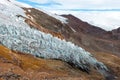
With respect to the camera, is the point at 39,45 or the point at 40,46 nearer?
the point at 40,46

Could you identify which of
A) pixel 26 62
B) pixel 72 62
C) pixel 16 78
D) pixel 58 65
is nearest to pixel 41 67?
pixel 26 62

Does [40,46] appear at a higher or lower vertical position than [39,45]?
lower

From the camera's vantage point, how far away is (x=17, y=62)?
11519cm

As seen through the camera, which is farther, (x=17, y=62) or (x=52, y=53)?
(x=52, y=53)

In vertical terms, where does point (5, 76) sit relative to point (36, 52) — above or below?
above

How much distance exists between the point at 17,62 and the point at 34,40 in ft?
129

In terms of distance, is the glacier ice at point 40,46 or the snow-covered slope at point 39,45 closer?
the glacier ice at point 40,46

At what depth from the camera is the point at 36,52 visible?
469 feet

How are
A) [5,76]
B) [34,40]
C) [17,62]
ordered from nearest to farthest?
1. [5,76]
2. [17,62]
3. [34,40]

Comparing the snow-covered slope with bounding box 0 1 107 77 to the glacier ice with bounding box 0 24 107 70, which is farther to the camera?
the snow-covered slope with bounding box 0 1 107 77

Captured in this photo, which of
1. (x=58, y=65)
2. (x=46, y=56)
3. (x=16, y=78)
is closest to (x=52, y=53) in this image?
(x=46, y=56)

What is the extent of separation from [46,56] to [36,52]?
172 inches

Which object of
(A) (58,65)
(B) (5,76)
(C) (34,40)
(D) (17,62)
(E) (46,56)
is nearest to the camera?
(B) (5,76)

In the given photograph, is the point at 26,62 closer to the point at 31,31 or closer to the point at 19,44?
the point at 19,44
